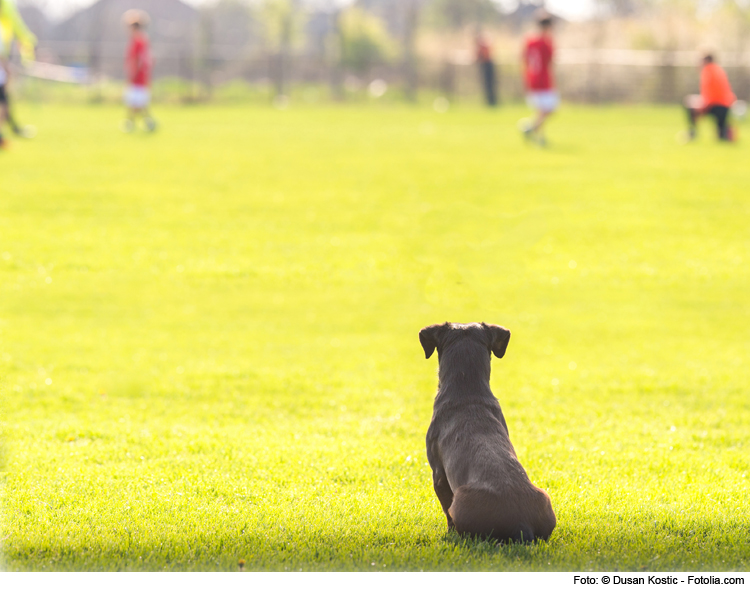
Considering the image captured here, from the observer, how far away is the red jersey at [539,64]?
797 inches

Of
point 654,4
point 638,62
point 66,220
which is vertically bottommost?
point 66,220

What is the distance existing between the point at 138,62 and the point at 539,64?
33.1 feet

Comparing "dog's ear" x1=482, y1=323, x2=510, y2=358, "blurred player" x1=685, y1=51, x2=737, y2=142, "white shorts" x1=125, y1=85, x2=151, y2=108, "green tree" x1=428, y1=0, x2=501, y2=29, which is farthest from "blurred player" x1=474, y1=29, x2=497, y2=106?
"green tree" x1=428, y1=0, x2=501, y2=29

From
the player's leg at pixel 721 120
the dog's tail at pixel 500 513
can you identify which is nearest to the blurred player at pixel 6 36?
the player's leg at pixel 721 120

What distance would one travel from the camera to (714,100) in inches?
791

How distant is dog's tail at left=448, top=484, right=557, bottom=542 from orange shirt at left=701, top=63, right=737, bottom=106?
18.2 metres

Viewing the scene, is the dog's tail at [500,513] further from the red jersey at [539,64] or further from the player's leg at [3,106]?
the red jersey at [539,64]

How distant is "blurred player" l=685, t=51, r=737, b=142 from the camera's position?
19984 millimetres

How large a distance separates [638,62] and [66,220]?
31.0 metres

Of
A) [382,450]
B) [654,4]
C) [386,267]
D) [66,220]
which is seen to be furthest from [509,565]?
[654,4]

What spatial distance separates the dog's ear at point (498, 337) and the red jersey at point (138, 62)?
19778mm

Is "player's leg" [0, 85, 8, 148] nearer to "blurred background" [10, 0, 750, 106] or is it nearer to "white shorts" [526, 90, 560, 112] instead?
"white shorts" [526, 90, 560, 112]

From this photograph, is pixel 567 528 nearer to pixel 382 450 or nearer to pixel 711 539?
pixel 711 539

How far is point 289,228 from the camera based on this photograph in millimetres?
12523
